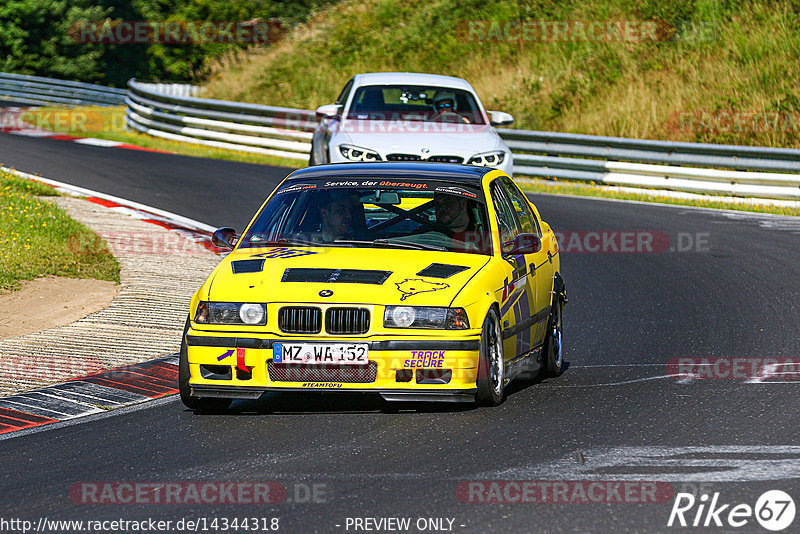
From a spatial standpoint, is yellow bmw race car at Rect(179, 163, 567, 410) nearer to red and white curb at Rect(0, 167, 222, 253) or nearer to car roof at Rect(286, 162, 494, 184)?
car roof at Rect(286, 162, 494, 184)

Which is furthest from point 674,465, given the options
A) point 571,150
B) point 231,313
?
point 571,150

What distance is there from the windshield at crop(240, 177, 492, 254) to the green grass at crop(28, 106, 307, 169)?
54.2 ft

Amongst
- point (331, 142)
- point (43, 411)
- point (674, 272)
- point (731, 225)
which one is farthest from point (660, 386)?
point (731, 225)

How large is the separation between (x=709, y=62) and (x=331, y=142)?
53.6ft

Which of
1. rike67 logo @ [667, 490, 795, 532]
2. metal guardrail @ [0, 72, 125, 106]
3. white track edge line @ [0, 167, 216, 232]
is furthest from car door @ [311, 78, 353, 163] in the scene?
metal guardrail @ [0, 72, 125, 106]

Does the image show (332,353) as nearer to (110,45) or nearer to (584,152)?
(584,152)

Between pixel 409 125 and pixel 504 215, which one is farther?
pixel 409 125

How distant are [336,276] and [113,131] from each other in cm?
2715

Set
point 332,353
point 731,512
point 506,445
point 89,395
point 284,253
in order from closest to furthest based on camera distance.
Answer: point 731,512 < point 506,445 < point 332,353 < point 284,253 < point 89,395

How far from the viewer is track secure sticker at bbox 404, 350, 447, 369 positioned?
743cm

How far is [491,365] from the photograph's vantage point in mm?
7820

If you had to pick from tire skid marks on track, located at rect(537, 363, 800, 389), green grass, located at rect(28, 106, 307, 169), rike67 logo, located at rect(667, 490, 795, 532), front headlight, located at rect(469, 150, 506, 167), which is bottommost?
green grass, located at rect(28, 106, 307, 169)

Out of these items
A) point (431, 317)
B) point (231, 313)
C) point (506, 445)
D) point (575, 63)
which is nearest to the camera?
point (506, 445)

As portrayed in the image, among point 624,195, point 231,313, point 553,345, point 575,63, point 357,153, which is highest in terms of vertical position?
point 231,313
